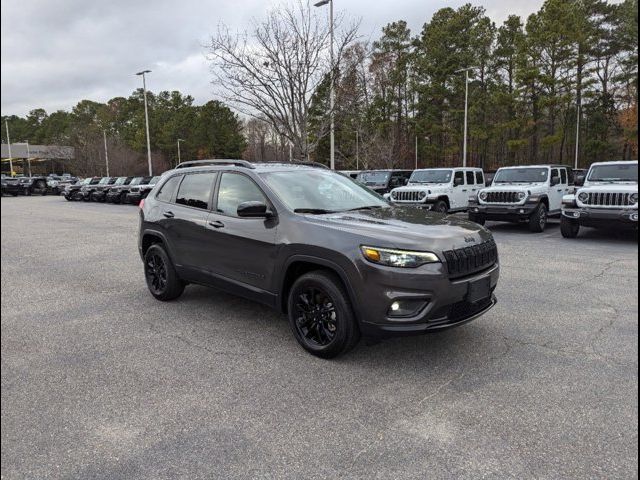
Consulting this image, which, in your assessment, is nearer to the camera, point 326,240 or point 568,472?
point 568,472

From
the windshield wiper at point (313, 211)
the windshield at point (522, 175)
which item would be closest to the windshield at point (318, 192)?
the windshield wiper at point (313, 211)

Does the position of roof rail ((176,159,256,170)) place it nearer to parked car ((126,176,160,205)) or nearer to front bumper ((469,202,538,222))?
front bumper ((469,202,538,222))

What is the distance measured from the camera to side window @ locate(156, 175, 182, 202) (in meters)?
5.86

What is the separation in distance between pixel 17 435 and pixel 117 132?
294 ft

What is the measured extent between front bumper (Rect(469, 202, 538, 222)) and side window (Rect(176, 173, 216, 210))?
9454 mm

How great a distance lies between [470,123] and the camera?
150ft

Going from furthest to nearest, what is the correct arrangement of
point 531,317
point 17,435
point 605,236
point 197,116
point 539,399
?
point 197,116
point 605,236
point 531,317
point 539,399
point 17,435

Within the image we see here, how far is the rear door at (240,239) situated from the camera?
441 cm

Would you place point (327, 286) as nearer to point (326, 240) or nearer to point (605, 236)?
point (326, 240)

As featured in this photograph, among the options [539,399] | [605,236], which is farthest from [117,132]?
[539,399]

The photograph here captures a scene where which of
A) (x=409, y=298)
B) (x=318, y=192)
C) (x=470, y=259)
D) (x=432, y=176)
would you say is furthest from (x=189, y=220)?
(x=432, y=176)

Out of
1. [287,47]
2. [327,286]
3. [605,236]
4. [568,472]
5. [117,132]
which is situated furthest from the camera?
[117,132]

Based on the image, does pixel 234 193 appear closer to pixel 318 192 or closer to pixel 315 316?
pixel 318 192

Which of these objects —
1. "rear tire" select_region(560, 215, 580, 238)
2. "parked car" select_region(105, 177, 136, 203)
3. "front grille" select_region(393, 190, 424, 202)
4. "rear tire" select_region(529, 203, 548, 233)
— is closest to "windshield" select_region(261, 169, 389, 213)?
"rear tire" select_region(560, 215, 580, 238)
